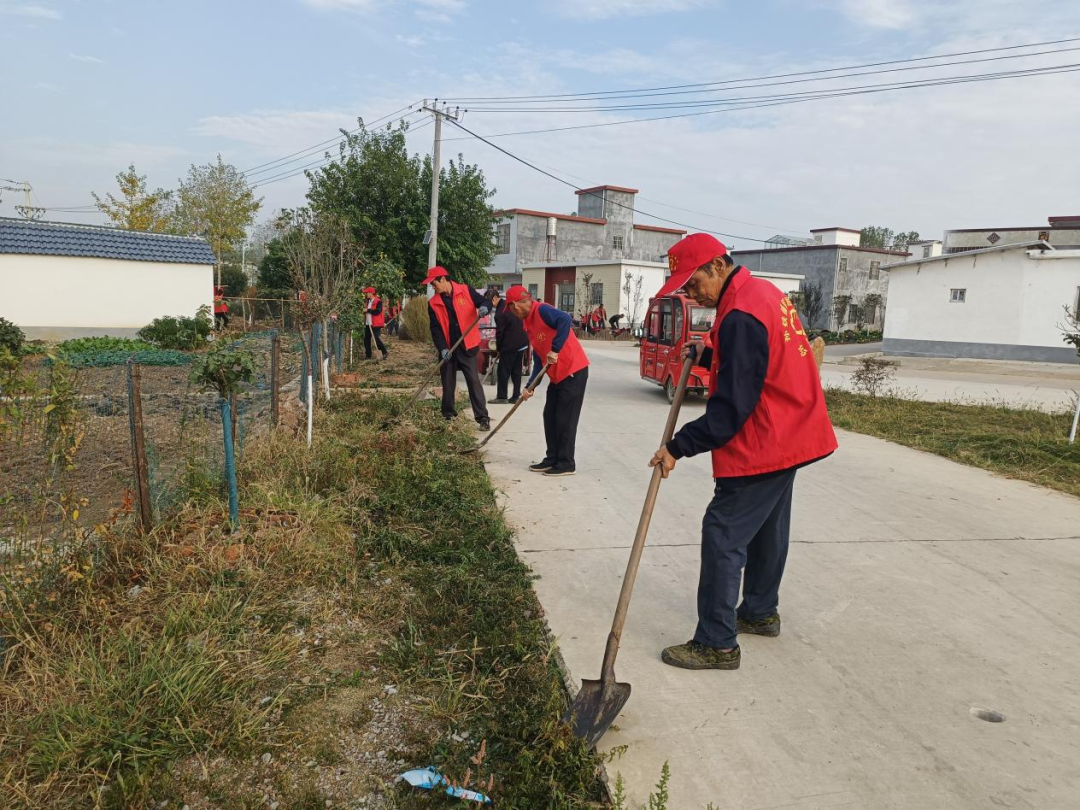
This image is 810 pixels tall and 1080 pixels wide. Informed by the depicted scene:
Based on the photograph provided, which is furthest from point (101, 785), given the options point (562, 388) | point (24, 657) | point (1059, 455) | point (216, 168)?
point (216, 168)

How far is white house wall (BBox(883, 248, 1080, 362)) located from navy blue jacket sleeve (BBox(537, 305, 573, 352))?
822 inches

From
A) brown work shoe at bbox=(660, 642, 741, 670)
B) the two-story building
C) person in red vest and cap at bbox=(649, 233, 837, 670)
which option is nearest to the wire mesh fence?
person in red vest and cap at bbox=(649, 233, 837, 670)

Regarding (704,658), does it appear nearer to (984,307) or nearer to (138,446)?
(138,446)

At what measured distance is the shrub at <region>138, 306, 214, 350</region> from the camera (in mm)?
16750

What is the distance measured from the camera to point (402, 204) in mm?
21484

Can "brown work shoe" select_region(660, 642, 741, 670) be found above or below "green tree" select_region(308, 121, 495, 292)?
below

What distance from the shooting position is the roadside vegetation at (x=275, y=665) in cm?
241

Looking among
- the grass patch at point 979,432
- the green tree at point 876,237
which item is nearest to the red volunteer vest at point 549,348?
the grass patch at point 979,432

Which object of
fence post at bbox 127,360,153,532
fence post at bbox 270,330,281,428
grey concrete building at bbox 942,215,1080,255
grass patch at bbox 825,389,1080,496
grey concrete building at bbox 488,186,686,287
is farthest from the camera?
grey concrete building at bbox 488,186,686,287

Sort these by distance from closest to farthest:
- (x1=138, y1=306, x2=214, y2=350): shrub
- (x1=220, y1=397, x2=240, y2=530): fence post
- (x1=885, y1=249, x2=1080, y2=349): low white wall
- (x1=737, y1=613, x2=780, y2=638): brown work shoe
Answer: (x1=737, y1=613, x2=780, y2=638): brown work shoe → (x1=220, y1=397, x2=240, y2=530): fence post → (x1=138, y1=306, x2=214, y2=350): shrub → (x1=885, y1=249, x2=1080, y2=349): low white wall

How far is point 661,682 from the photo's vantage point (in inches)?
122

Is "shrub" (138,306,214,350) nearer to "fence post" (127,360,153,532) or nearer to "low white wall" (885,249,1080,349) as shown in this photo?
"fence post" (127,360,153,532)

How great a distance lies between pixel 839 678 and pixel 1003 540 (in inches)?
108

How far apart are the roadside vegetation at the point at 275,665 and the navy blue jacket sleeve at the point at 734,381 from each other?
4.03ft
